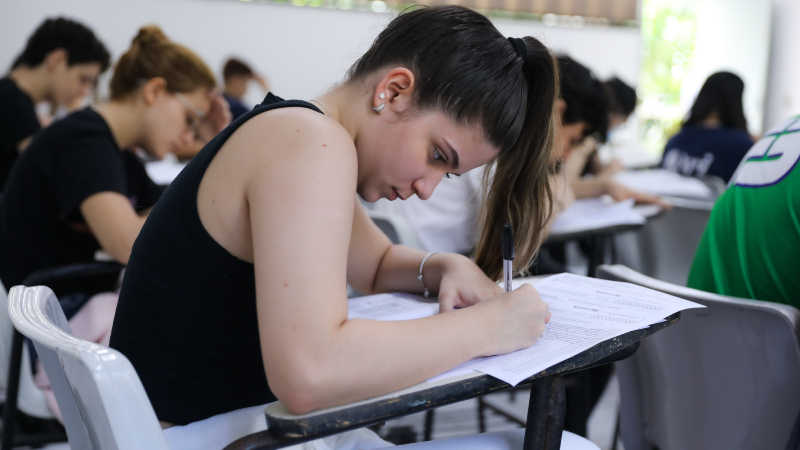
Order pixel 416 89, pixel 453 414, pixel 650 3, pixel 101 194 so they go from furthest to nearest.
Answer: pixel 650 3 → pixel 453 414 → pixel 101 194 → pixel 416 89

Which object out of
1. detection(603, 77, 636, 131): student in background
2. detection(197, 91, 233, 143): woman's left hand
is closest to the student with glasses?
detection(197, 91, 233, 143): woman's left hand

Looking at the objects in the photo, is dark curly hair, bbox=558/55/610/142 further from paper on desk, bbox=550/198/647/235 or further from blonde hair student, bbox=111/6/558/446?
blonde hair student, bbox=111/6/558/446

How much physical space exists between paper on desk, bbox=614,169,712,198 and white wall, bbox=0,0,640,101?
1626mm

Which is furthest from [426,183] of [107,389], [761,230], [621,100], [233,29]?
[233,29]

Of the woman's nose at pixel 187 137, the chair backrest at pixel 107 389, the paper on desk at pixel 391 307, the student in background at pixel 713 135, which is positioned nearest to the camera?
the chair backrest at pixel 107 389

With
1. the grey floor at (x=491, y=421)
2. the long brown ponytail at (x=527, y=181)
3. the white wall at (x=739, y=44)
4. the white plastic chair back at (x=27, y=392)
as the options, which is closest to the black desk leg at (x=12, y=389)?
the white plastic chair back at (x=27, y=392)

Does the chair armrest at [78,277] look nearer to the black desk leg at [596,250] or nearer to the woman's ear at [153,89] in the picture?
the woman's ear at [153,89]

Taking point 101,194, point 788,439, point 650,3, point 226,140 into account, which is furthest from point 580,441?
point 650,3

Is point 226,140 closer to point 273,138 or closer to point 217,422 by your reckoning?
point 273,138

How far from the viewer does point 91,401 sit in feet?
1.91

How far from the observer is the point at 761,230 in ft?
3.70

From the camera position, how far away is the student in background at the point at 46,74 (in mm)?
2639

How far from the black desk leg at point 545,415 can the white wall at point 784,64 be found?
6.31 metres

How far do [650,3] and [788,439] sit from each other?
5.84 m
